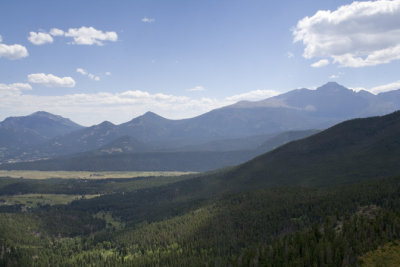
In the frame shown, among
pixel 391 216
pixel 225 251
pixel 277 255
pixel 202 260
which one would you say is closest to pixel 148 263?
pixel 202 260

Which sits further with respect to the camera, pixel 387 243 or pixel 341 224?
pixel 341 224

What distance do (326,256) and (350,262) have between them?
470 inches

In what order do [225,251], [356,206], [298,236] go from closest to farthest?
[298,236]
[356,206]
[225,251]

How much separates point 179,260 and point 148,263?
21.9 meters

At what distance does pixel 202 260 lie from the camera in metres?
186

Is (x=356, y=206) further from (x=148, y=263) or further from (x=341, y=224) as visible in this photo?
(x=148, y=263)

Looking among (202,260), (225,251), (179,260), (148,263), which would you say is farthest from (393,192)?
(148,263)

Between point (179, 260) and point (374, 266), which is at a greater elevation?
point (374, 266)

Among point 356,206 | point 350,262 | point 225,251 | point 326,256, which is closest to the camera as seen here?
point 350,262

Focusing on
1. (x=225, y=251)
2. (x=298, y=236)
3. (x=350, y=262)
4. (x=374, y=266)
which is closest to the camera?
(x=374, y=266)

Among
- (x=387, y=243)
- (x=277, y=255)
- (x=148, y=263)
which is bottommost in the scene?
(x=148, y=263)

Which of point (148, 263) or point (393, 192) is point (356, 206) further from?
point (148, 263)

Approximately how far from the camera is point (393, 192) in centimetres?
19175

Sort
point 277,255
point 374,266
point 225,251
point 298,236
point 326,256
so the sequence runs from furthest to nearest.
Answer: point 225,251 < point 298,236 < point 277,255 < point 326,256 < point 374,266
